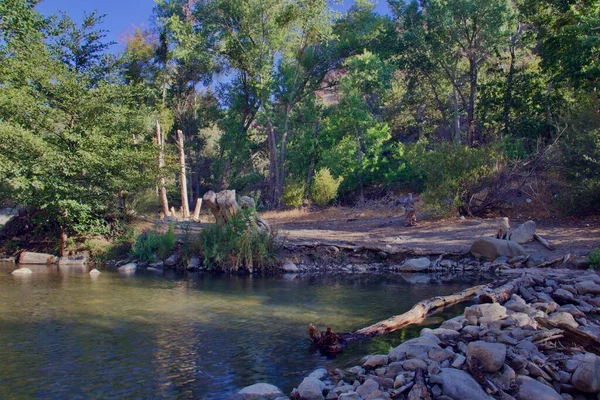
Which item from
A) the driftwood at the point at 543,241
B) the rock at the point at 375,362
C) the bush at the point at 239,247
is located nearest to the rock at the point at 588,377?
the rock at the point at 375,362

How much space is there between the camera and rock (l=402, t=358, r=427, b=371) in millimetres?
5109

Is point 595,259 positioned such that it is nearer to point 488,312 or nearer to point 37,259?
point 488,312

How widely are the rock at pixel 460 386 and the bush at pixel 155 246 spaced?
1215cm

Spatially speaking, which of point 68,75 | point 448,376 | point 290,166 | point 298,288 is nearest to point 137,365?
point 448,376

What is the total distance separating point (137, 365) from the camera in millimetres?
6324

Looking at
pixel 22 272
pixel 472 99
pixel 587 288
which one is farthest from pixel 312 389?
pixel 472 99

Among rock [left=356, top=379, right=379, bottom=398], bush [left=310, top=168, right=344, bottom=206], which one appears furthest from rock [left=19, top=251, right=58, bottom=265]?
rock [left=356, top=379, right=379, bottom=398]

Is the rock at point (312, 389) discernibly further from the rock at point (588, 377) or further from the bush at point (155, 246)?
the bush at point (155, 246)

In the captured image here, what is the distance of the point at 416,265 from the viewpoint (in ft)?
44.2

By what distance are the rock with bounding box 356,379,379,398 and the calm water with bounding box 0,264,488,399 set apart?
3.44ft

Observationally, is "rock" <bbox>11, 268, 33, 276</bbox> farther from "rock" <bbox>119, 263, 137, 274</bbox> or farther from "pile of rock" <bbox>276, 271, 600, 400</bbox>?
"pile of rock" <bbox>276, 271, 600, 400</bbox>

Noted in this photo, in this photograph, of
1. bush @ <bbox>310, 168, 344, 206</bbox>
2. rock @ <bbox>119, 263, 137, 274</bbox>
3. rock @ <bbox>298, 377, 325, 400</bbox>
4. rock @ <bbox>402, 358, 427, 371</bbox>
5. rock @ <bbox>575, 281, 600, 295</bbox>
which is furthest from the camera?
bush @ <bbox>310, 168, 344, 206</bbox>

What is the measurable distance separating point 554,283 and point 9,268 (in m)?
14.9

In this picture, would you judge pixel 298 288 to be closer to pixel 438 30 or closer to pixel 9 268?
pixel 9 268
